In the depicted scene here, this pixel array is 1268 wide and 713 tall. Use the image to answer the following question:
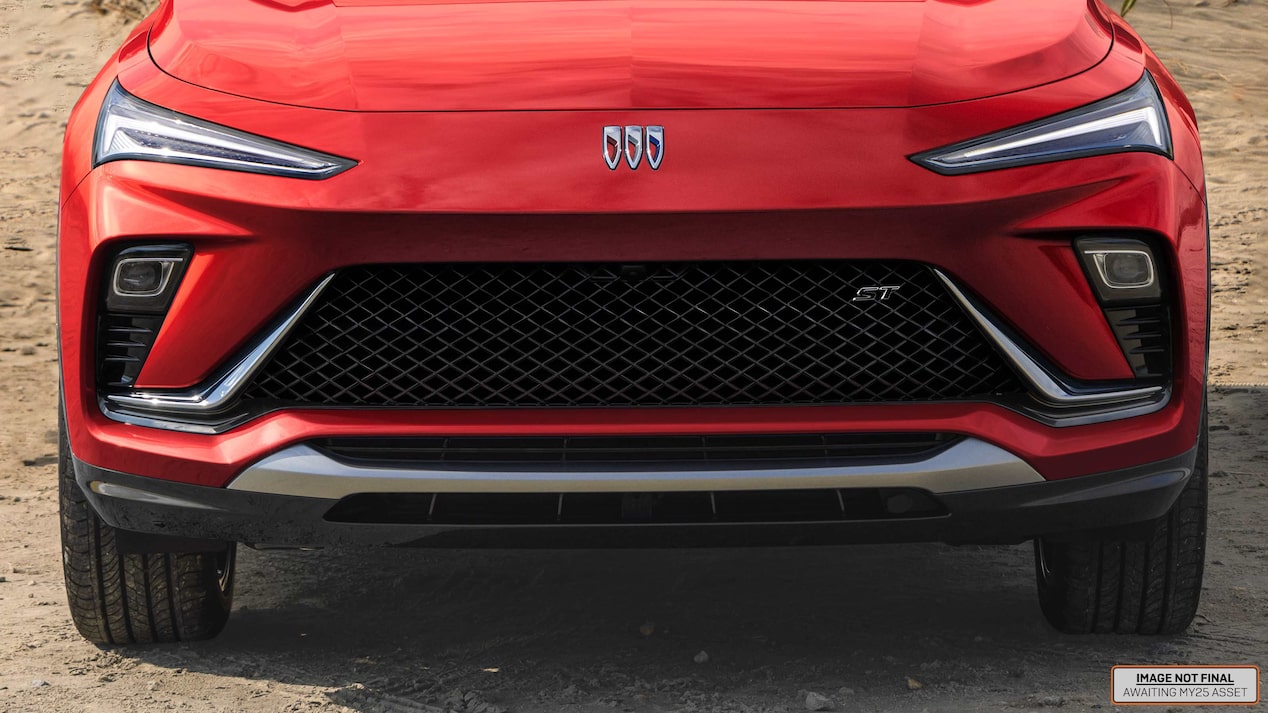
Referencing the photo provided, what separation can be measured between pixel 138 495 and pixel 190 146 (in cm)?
66

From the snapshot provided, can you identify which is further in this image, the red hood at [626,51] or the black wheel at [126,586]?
the black wheel at [126,586]

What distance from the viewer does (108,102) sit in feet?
9.82

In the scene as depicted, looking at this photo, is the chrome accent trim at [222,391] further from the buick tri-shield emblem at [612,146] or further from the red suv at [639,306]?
the buick tri-shield emblem at [612,146]

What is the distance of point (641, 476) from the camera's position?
9.01 feet

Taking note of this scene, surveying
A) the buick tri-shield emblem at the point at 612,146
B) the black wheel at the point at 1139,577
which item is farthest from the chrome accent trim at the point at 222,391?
the black wheel at the point at 1139,577

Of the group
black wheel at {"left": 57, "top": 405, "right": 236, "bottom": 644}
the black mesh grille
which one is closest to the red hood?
the black mesh grille

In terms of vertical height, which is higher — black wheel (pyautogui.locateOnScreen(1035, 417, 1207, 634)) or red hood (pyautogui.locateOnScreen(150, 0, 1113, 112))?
red hood (pyautogui.locateOnScreen(150, 0, 1113, 112))

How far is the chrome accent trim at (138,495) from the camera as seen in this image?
9.41 feet

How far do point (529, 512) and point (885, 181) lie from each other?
873mm

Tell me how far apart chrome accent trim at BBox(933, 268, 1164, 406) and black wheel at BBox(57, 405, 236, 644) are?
1.75 m

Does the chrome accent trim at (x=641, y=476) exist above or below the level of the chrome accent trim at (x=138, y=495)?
above

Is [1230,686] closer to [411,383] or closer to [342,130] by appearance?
[411,383]

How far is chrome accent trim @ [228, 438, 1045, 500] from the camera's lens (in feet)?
9.00

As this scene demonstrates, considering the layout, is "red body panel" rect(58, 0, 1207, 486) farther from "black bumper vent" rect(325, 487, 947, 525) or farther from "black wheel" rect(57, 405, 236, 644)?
"black wheel" rect(57, 405, 236, 644)
